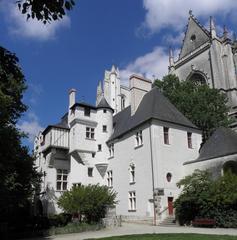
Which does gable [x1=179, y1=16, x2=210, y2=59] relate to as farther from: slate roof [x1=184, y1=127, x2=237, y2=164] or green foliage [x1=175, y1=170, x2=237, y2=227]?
green foliage [x1=175, y1=170, x2=237, y2=227]

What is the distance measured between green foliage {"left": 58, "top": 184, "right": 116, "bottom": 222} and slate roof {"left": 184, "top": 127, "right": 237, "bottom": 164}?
806cm

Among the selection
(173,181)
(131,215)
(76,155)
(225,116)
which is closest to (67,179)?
(76,155)

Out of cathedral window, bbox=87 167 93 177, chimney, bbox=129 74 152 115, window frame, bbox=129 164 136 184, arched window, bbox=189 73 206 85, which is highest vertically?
arched window, bbox=189 73 206 85

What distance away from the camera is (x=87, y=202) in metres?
25.3

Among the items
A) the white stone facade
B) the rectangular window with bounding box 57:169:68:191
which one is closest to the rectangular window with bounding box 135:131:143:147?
the white stone facade

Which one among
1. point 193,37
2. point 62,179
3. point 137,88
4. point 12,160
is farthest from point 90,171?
point 193,37

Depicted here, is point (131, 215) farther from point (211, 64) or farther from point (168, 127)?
point (211, 64)

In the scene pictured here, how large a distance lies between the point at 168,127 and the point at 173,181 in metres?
4.59

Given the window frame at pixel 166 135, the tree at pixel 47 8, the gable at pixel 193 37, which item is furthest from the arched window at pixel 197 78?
the tree at pixel 47 8

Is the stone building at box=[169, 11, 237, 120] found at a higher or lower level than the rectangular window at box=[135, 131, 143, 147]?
higher

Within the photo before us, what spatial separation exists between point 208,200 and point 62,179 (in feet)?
56.8

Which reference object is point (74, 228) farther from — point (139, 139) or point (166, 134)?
point (166, 134)

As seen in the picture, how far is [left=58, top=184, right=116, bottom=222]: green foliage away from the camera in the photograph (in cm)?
2514

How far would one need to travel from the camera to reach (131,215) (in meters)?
28.8
